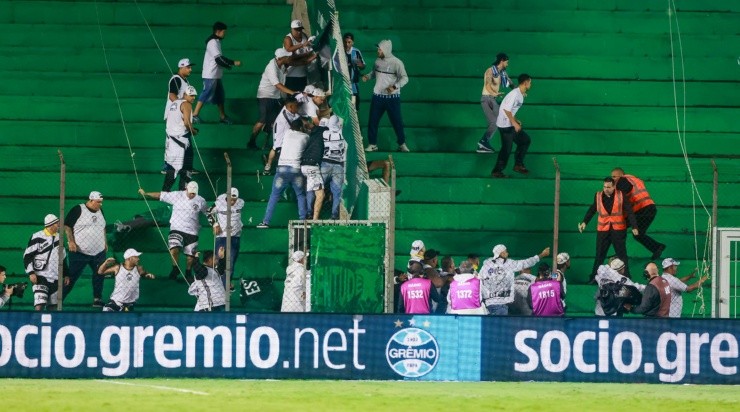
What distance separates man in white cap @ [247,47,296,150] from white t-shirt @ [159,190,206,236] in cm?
289

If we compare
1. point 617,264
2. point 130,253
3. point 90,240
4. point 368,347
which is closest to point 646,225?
point 617,264

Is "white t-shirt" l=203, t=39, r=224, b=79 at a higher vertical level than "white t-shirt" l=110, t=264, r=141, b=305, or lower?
higher

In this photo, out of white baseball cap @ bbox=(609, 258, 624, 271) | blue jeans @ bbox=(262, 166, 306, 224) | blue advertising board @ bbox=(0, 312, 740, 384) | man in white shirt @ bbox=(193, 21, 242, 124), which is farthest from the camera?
man in white shirt @ bbox=(193, 21, 242, 124)

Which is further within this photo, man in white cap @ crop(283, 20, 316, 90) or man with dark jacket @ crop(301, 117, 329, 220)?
man in white cap @ crop(283, 20, 316, 90)

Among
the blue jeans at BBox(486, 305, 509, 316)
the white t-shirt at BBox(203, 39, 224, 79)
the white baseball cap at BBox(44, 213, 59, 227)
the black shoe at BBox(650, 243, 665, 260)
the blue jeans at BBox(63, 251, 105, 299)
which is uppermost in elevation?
the white t-shirt at BBox(203, 39, 224, 79)

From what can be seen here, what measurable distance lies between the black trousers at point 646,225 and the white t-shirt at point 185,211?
5920 mm

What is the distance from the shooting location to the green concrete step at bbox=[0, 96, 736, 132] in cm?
2700

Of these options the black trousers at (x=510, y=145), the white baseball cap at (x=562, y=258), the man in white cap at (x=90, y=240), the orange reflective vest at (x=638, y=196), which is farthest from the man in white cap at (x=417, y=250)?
the man in white cap at (x=90, y=240)

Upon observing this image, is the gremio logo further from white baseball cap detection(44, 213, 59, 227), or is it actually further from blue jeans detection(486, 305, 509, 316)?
white baseball cap detection(44, 213, 59, 227)

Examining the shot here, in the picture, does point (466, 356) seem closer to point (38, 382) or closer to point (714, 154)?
point (38, 382)

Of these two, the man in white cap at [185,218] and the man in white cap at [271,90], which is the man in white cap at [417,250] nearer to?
the man in white cap at [185,218]

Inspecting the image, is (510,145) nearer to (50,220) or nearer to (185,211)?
(185,211)

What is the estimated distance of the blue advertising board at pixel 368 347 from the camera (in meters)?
20.0

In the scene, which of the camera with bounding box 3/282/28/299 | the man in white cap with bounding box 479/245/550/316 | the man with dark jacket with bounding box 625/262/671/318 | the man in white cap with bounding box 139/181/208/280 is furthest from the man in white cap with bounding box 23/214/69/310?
the man with dark jacket with bounding box 625/262/671/318
